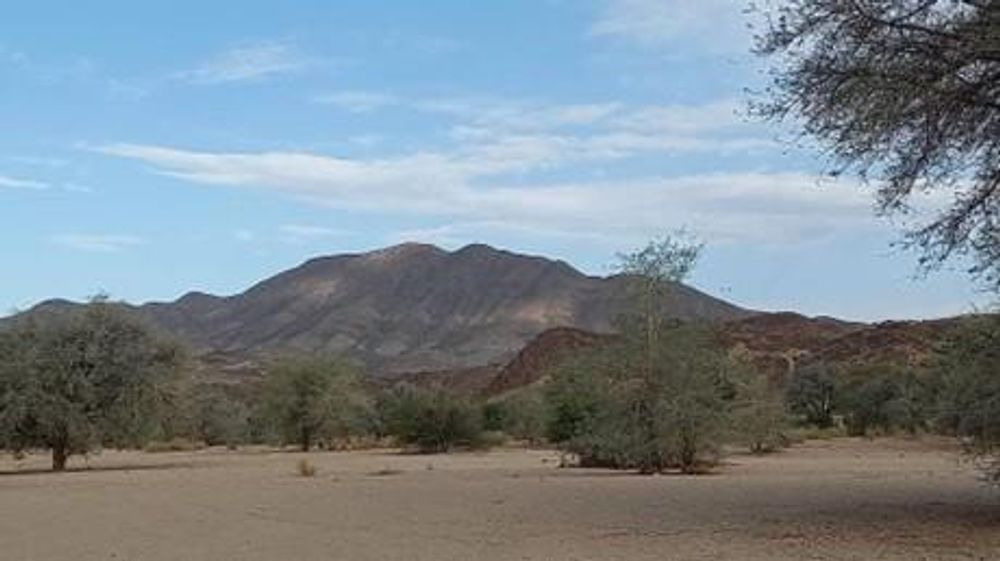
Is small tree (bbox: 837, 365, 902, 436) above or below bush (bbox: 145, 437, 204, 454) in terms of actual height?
above

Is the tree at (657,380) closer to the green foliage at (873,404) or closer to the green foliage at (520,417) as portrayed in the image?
the green foliage at (520,417)

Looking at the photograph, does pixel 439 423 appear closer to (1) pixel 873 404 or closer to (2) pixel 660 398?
(1) pixel 873 404

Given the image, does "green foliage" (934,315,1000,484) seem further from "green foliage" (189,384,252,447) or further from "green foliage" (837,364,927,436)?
"green foliage" (189,384,252,447)

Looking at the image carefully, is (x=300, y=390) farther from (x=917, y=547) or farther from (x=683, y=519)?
(x=917, y=547)

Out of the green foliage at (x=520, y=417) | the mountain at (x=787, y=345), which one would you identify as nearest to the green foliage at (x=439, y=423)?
the green foliage at (x=520, y=417)

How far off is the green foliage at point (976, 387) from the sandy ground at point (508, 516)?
111cm

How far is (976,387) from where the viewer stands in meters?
20.5

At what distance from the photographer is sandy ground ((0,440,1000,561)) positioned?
17.3m

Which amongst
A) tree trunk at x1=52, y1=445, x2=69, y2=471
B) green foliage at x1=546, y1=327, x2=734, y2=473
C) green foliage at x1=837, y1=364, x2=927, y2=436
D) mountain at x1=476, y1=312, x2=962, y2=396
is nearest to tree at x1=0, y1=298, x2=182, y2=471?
tree trunk at x1=52, y1=445, x2=69, y2=471

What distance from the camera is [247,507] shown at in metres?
26.9

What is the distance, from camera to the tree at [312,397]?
2810 inches

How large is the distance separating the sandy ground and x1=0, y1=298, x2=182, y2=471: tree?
16.5ft

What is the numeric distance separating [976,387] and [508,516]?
7.42 m

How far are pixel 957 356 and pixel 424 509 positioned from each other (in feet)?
31.2
